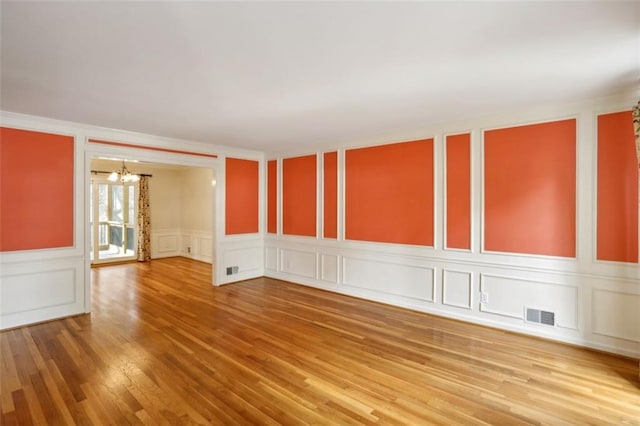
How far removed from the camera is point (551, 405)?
2.34m

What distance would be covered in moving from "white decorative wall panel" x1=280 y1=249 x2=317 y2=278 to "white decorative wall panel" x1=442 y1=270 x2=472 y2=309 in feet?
7.68

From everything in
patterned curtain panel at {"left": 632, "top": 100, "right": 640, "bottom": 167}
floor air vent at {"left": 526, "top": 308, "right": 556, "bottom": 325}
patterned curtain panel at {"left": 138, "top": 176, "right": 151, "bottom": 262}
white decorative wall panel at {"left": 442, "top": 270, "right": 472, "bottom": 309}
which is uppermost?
patterned curtain panel at {"left": 632, "top": 100, "right": 640, "bottom": 167}

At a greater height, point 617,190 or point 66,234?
point 617,190

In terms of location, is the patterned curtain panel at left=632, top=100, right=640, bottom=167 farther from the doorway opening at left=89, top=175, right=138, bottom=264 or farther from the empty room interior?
the doorway opening at left=89, top=175, right=138, bottom=264

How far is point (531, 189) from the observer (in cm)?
357

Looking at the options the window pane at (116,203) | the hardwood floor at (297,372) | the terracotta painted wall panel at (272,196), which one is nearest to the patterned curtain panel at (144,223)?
the window pane at (116,203)

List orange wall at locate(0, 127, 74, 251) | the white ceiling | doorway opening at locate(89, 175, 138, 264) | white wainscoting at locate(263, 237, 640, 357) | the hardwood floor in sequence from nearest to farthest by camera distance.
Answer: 1. the white ceiling
2. the hardwood floor
3. white wainscoting at locate(263, 237, 640, 357)
4. orange wall at locate(0, 127, 74, 251)
5. doorway opening at locate(89, 175, 138, 264)

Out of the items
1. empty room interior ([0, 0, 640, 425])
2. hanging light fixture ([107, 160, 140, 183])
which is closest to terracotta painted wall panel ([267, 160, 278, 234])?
empty room interior ([0, 0, 640, 425])

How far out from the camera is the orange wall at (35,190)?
3.74 meters

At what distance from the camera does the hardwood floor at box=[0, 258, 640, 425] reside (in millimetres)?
2238

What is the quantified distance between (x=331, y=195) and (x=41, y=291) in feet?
14.0

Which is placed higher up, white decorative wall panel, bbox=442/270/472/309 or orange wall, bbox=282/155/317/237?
orange wall, bbox=282/155/317/237

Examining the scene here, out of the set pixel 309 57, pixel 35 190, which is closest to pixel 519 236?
pixel 309 57

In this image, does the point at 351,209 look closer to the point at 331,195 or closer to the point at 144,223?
the point at 331,195
